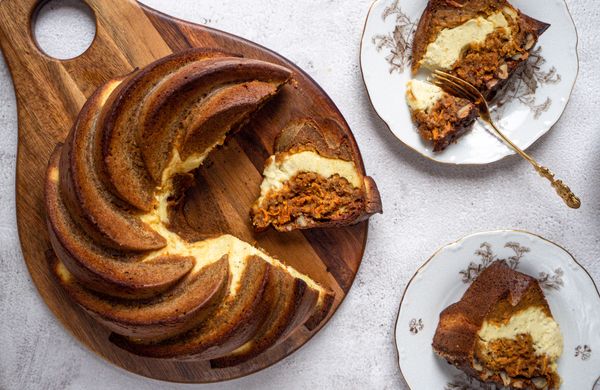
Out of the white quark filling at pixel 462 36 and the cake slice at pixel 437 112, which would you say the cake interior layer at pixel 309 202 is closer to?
the cake slice at pixel 437 112

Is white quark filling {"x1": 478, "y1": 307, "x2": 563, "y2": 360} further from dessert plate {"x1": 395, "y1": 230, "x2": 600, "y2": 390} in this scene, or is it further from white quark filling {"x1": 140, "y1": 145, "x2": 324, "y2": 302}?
white quark filling {"x1": 140, "y1": 145, "x2": 324, "y2": 302}

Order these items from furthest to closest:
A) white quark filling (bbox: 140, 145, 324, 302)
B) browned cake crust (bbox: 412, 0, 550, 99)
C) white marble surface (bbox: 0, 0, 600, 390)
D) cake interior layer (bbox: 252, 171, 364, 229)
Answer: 1. white marble surface (bbox: 0, 0, 600, 390)
2. browned cake crust (bbox: 412, 0, 550, 99)
3. cake interior layer (bbox: 252, 171, 364, 229)
4. white quark filling (bbox: 140, 145, 324, 302)

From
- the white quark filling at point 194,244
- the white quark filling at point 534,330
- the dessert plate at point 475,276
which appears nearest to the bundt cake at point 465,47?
the dessert plate at point 475,276

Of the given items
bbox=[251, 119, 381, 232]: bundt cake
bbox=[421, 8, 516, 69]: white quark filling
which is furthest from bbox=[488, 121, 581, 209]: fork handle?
bbox=[251, 119, 381, 232]: bundt cake

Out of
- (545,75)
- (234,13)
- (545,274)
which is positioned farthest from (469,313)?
(234,13)

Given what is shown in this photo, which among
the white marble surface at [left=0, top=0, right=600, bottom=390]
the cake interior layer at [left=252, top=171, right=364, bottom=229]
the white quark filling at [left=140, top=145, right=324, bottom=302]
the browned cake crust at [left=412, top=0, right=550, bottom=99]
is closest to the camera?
the white quark filling at [left=140, top=145, right=324, bottom=302]

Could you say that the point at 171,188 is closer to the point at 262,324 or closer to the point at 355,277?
the point at 262,324

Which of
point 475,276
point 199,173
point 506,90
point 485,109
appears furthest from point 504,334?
point 199,173
